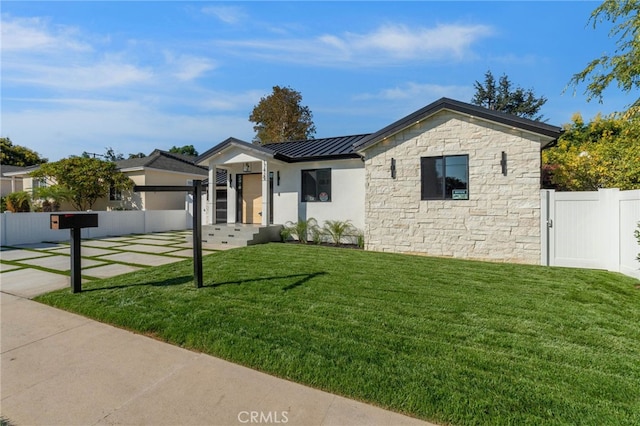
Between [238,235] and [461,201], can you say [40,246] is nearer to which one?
[238,235]

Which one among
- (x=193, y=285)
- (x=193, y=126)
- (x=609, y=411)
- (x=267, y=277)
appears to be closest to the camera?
(x=609, y=411)

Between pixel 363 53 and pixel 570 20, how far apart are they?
19.9 ft

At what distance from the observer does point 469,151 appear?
326 inches

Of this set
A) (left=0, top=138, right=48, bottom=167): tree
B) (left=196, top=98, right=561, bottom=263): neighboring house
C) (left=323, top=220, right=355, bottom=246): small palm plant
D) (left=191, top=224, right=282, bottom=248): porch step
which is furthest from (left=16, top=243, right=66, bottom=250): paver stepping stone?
(left=0, top=138, right=48, bottom=167): tree

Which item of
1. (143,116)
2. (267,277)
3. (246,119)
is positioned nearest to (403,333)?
(267,277)

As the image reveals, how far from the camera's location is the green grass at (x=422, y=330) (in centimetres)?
225

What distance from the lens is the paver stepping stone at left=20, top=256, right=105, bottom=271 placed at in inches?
278

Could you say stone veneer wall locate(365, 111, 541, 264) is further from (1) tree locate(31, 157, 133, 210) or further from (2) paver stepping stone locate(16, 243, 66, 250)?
(1) tree locate(31, 157, 133, 210)

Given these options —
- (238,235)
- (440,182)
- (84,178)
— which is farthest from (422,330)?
(84,178)

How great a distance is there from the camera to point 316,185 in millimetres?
11219

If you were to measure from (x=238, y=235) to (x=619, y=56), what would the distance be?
38.6 feet

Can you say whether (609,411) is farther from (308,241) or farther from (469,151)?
(308,241)

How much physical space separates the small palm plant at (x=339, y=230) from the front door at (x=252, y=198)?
3.48 meters

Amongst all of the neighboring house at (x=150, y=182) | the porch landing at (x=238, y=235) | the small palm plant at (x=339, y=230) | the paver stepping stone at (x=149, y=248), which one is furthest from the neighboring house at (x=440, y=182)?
the neighboring house at (x=150, y=182)
